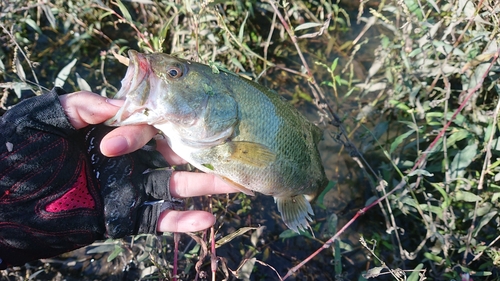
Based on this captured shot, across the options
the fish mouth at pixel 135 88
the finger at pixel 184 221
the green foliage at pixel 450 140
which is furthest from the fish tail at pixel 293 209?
the fish mouth at pixel 135 88

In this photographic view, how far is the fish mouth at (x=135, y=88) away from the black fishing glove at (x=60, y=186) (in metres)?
0.47

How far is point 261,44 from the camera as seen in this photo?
4.15 metres

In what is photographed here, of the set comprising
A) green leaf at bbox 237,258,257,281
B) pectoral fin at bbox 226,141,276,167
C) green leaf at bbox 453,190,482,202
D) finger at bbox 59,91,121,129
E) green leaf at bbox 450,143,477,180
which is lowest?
green leaf at bbox 237,258,257,281

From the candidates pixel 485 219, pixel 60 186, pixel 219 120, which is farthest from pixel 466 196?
pixel 60 186

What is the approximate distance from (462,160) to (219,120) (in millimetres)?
1992

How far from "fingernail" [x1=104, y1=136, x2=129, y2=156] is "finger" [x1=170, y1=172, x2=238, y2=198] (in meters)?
0.69

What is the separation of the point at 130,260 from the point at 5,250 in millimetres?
980

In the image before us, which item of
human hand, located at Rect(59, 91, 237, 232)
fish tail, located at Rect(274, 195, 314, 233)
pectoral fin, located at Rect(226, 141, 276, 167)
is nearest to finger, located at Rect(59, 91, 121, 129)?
human hand, located at Rect(59, 91, 237, 232)

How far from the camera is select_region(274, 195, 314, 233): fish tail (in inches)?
110

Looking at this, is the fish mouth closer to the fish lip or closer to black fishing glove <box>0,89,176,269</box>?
the fish lip

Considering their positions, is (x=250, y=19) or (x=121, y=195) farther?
(x=250, y=19)

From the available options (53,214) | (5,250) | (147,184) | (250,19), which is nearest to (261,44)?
(250,19)

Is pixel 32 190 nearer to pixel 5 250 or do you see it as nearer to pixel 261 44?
pixel 5 250

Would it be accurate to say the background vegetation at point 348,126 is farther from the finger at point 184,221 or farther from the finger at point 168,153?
the finger at point 168,153
